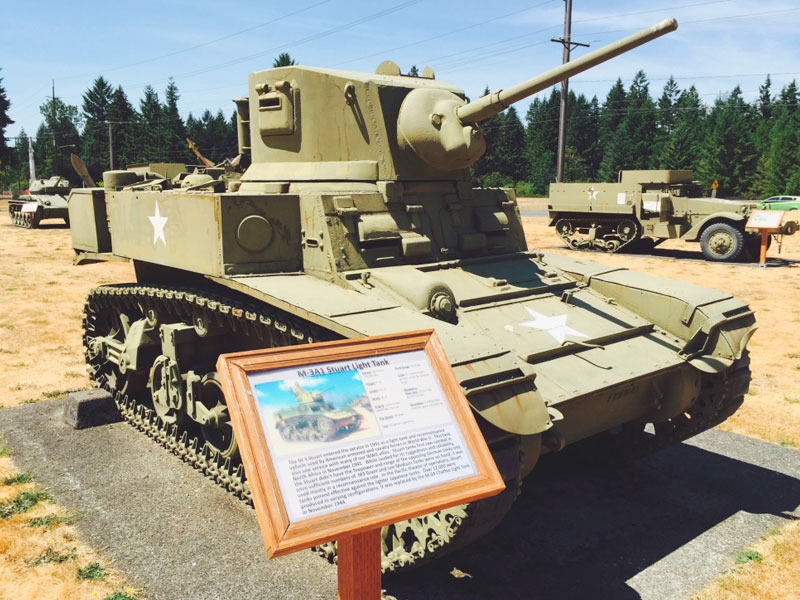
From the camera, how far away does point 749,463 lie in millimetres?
6691

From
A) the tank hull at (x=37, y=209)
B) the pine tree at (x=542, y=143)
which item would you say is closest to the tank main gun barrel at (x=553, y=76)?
the tank hull at (x=37, y=209)

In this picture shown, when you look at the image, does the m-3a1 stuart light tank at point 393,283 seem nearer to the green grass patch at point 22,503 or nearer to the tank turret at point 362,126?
the tank turret at point 362,126

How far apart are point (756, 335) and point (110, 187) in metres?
9.90

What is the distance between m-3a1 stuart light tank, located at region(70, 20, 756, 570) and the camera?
499 cm

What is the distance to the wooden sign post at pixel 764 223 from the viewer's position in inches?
687

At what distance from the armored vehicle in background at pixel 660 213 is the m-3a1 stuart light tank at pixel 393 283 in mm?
13627

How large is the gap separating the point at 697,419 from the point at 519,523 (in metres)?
1.87

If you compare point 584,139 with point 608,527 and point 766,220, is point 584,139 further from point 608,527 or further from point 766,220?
point 608,527

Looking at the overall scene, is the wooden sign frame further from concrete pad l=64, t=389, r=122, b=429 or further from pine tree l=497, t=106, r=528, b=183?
pine tree l=497, t=106, r=528, b=183

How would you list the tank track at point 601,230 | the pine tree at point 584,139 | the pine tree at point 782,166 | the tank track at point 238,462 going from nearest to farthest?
the tank track at point 238,462 → the tank track at point 601,230 → the pine tree at point 782,166 → the pine tree at point 584,139

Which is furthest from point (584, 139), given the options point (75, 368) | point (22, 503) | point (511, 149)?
point (22, 503)

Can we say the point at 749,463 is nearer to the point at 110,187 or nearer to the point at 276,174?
the point at 276,174

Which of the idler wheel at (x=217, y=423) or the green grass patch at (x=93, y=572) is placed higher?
the idler wheel at (x=217, y=423)

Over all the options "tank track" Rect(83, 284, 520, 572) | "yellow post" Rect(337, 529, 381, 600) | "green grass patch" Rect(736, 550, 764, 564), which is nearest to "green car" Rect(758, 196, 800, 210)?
"green grass patch" Rect(736, 550, 764, 564)
